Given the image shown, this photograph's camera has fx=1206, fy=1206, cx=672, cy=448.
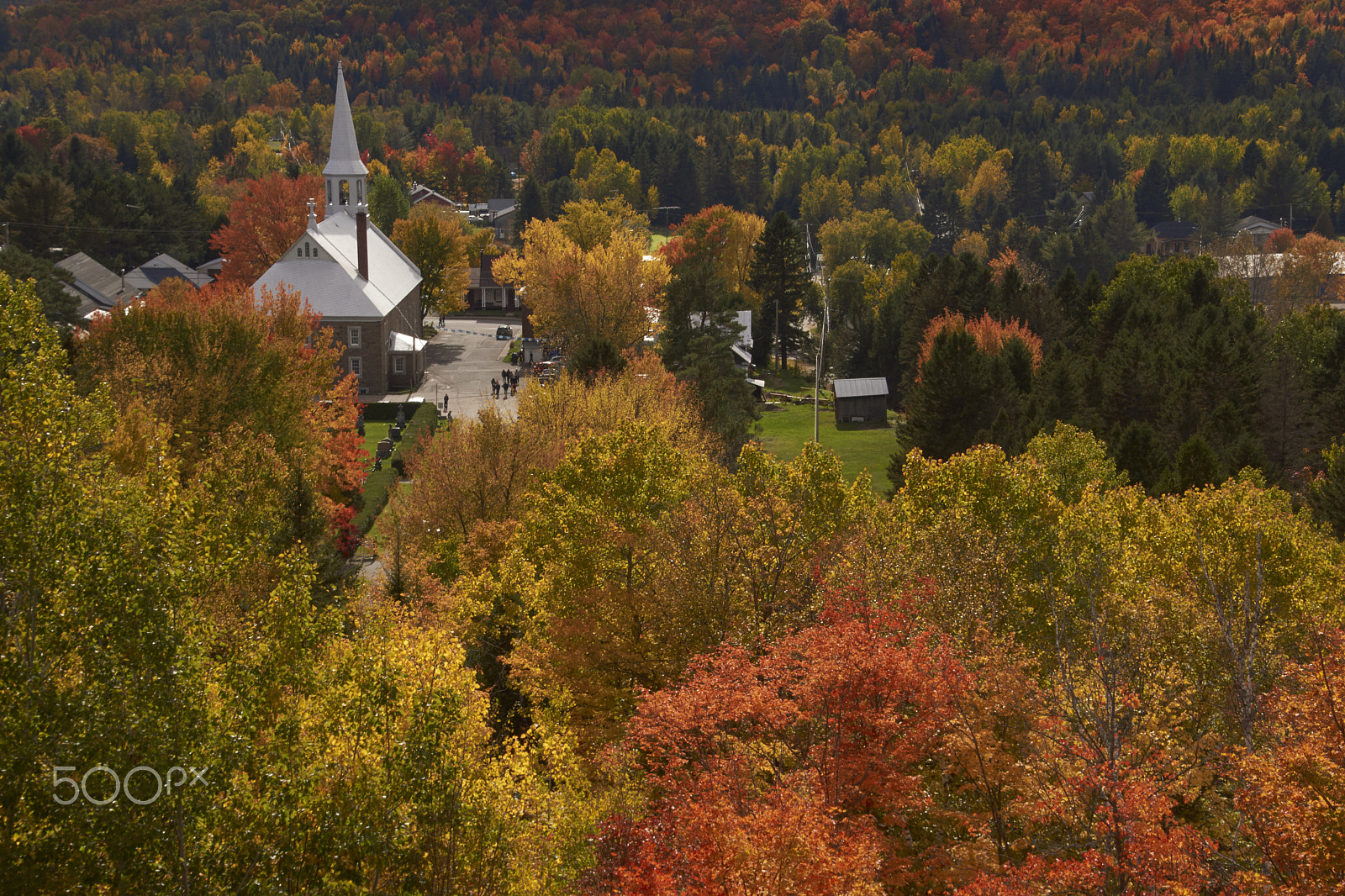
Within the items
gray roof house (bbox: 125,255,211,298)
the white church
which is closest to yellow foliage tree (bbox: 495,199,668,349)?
the white church

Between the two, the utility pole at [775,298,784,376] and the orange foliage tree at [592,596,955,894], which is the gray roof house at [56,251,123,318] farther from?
the orange foliage tree at [592,596,955,894]

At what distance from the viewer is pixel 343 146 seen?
94188mm

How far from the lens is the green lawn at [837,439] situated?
69.1 metres

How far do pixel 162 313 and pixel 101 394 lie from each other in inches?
1242

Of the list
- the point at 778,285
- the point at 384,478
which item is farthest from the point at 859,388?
the point at 384,478

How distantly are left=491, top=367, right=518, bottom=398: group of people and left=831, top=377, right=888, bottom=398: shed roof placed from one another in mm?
22010

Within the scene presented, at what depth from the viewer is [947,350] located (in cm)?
6184

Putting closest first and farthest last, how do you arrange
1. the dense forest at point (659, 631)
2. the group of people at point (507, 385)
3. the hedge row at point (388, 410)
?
the dense forest at point (659, 631) < the hedge row at point (388, 410) < the group of people at point (507, 385)

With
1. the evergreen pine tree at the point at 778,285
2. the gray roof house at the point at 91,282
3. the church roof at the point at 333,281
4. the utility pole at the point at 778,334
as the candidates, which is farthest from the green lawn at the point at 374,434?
the utility pole at the point at 778,334

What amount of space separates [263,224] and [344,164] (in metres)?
15.6

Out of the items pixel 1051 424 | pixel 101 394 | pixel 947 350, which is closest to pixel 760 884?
pixel 101 394

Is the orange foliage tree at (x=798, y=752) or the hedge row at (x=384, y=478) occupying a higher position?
the orange foliage tree at (x=798, y=752)

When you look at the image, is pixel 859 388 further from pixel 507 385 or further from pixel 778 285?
pixel 507 385

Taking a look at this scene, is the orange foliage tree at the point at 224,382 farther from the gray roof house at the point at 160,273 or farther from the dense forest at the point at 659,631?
the gray roof house at the point at 160,273
